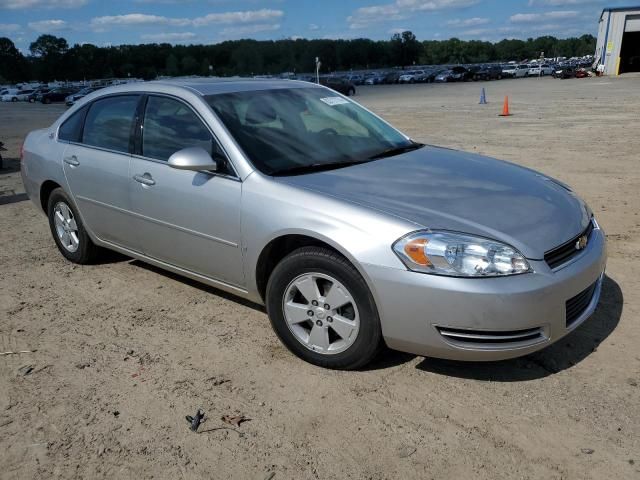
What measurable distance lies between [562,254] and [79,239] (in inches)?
157

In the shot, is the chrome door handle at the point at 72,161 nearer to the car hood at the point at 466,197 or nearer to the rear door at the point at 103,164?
the rear door at the point at 103,164

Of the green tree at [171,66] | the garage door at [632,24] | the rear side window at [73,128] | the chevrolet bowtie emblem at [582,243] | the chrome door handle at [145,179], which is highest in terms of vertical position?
the garage door at [632,24]

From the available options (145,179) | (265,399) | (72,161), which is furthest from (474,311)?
(72,161)

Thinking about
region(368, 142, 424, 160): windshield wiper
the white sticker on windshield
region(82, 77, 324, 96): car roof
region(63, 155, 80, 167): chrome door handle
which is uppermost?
region(82, 77, 324, 96): car roof

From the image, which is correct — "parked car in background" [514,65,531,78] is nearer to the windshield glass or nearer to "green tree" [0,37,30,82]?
the windshield glass

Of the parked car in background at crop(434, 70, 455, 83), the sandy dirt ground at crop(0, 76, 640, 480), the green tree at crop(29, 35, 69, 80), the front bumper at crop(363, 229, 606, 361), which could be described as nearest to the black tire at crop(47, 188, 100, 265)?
the sandy dirt ground at crop(0, 76, 640, 480)

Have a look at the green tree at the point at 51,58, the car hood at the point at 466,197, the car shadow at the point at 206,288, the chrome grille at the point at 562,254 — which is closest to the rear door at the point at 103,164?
the car shadow at the point at 206,288

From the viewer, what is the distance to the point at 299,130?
4.01 m

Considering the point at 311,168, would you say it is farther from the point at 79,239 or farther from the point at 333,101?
the point at 79,239

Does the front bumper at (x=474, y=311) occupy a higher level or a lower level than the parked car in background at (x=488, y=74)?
lower

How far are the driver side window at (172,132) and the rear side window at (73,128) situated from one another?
98cm

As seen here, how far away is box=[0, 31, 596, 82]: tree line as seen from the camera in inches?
5379

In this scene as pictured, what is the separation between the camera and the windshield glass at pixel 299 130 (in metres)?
3.72

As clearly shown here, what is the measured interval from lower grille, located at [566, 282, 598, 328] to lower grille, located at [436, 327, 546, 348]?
0.88 feet
